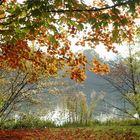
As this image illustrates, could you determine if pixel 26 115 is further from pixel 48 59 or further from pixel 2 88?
pixel 48 59

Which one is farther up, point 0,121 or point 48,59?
point 48,59

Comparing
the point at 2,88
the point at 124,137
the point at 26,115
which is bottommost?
the point at 124,137

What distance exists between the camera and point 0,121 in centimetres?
1544

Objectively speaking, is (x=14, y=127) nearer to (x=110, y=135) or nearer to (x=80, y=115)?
(x=80, y=115)

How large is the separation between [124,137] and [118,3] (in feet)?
25.1

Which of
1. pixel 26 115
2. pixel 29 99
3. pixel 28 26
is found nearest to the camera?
pixel 28 26

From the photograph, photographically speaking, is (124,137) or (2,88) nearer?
(124,137)

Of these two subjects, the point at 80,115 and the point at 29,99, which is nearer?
the point at 29,99

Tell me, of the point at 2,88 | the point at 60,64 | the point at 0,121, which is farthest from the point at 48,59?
the point at 2,88

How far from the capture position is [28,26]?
5086mm

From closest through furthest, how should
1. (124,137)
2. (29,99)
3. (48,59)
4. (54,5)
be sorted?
(54,5), (48,59), (124,137), (29,99)

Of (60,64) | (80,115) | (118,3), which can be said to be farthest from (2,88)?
(118,3)

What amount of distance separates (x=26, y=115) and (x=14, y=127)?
1.10 m

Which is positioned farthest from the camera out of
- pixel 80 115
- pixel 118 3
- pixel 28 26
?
pixel 80 115
